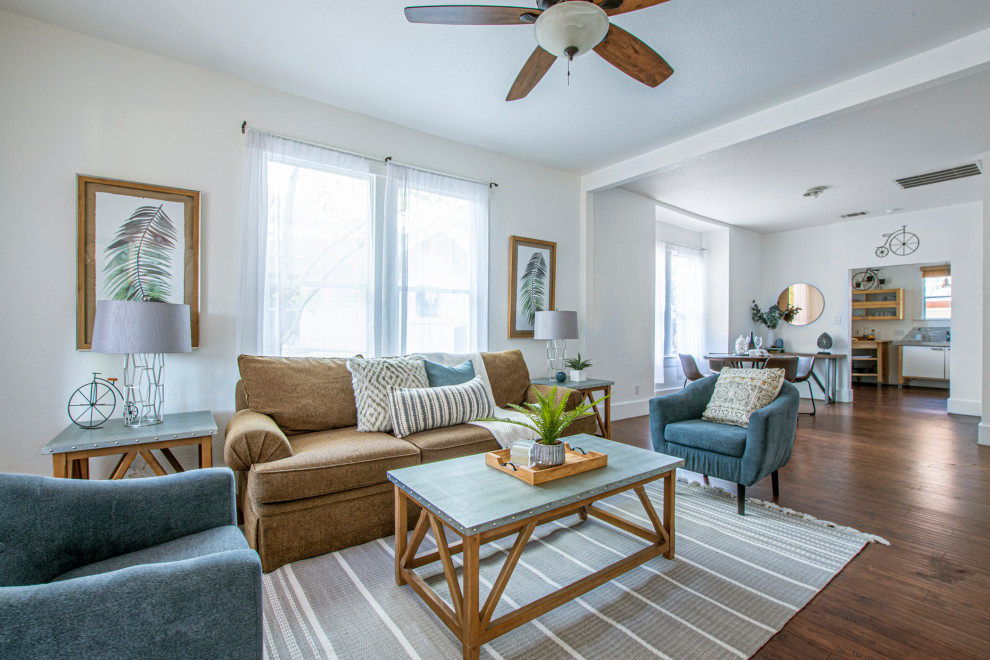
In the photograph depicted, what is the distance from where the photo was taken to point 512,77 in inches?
111

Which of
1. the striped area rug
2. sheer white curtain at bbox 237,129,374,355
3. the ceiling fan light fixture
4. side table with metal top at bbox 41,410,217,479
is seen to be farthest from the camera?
sheer white curtain at bbox 237,129,374,355

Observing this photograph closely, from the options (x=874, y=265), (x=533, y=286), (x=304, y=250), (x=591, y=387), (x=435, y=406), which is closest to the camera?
(x=435, y=406)

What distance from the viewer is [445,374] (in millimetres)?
3125

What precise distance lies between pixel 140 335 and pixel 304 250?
120 cm

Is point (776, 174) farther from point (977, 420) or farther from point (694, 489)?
point (977, 420)

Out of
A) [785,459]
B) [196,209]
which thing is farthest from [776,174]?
[196,209]

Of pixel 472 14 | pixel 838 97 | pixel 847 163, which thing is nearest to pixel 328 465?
pixel 472 14

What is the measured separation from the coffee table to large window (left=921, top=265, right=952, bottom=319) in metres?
9.30

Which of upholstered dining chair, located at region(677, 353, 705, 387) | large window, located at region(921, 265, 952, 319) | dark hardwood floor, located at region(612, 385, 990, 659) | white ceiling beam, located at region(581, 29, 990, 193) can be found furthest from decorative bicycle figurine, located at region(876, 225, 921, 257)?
white ceiling beam, located at region(581, 29, 990, 193)

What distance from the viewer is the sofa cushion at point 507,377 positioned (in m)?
3.53

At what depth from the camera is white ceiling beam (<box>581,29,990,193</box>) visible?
2457mm

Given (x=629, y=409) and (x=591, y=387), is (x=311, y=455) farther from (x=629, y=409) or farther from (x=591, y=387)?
(x=629, y=409)

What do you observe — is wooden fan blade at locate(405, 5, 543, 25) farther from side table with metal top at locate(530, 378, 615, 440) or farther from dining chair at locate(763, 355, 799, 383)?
dining chair at locate(763, 355, 799, 383)

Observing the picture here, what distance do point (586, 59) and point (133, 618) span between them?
304 centimetres
